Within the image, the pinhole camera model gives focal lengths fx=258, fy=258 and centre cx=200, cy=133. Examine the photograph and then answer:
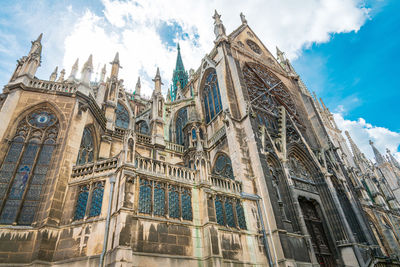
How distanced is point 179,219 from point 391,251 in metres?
21.3

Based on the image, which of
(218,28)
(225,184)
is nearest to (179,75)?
(218,28)

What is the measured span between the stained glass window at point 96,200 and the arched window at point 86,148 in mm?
2631

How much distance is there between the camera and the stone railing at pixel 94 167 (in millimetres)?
10953

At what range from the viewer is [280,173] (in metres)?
15.3

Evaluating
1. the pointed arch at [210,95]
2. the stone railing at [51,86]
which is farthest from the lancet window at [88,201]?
the pointed arch at [210,95]

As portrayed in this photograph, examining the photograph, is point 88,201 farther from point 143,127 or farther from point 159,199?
point 143,127

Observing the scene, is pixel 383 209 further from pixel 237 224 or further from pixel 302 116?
pixel 237 224

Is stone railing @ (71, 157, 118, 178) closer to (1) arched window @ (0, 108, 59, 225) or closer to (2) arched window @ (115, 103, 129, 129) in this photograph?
(1) arched window @ (0, 108, 59, 225)

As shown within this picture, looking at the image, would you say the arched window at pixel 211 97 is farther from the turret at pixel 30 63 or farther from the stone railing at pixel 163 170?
the turret at pixel 30 63

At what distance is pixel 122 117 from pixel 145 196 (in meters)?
14.4

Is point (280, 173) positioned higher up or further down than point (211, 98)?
further down

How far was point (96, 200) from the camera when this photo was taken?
10188 mm

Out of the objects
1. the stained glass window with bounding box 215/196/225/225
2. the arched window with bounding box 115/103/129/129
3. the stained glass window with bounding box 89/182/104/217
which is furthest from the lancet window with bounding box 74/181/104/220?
the arched window with bounding box 115/103/129/129

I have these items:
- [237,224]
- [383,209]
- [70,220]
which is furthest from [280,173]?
[383,209]
